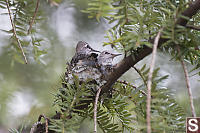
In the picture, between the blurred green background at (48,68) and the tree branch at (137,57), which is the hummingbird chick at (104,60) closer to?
the tree branch at (137,57)

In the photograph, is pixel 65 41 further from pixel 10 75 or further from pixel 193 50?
pixel 193 50

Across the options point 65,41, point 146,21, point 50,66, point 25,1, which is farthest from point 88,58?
point 65,41

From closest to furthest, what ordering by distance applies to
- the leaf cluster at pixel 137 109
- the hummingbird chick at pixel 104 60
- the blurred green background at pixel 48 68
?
the leaf cluster at pixel 137 109 → the hummingbird chick at pixel 104 60 → the blurred green background at pixel 48 68

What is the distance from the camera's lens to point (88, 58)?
0.87 m

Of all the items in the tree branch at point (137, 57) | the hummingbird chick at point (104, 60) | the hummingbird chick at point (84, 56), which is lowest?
the tree branch at point (137, 57)

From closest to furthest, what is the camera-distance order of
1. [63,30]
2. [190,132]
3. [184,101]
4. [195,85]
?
[190,132], [184,101], [195,85], [63,30]

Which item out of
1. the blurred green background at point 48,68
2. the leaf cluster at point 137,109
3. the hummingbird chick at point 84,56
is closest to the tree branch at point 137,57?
the leaf cluster at point 137,109

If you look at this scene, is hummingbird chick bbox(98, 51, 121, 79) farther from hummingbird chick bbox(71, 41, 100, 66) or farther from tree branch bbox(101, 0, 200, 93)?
tree branch bbox(101, 0, 200, 93)

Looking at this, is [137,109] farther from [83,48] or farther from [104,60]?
[83,48]

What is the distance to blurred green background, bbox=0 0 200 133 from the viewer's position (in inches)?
49.8

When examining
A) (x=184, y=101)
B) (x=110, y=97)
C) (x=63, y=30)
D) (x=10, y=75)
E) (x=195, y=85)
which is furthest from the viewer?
(x=63, y=30)

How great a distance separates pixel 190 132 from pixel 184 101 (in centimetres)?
→ 76

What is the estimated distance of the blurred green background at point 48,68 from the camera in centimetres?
126

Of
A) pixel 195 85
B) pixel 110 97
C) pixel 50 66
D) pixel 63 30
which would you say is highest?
pixel 63 30
